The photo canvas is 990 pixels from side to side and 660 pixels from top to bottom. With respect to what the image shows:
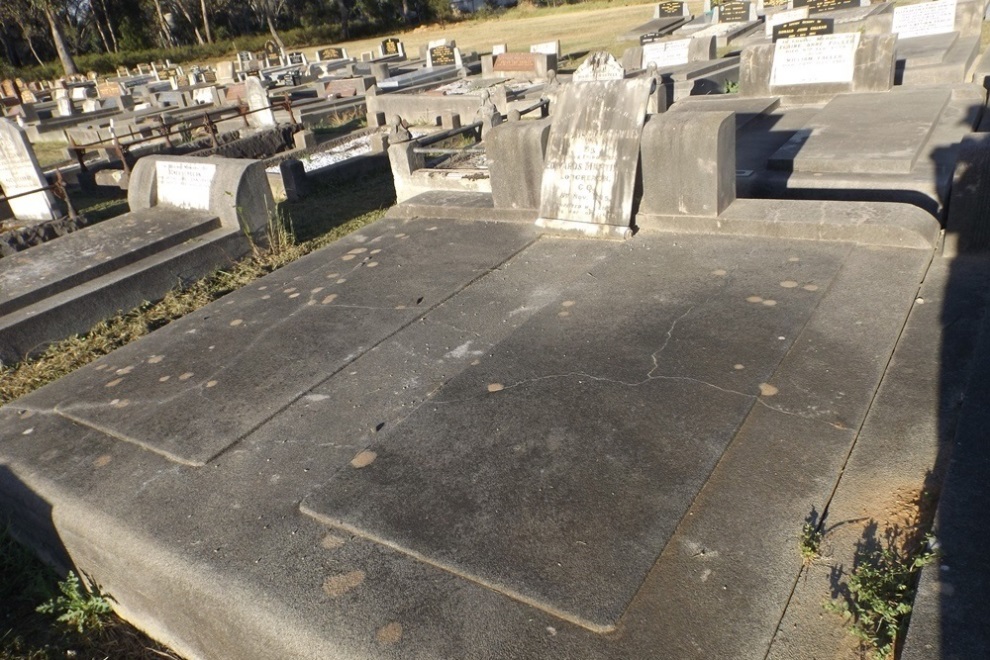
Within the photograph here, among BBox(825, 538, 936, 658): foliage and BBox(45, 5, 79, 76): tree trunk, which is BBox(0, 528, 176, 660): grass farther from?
BBox(45, 5, 79, 76): tree trunk

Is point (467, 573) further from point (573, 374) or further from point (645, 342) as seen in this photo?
point (645, 342)

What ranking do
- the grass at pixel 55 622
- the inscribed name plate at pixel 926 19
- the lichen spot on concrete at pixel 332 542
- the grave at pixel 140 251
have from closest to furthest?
the lichen spot on concrete at pixel 332 542, the grass at pixel 55 622, the grave at pixel 140 251, the inscribed name plate at pixel 926 19

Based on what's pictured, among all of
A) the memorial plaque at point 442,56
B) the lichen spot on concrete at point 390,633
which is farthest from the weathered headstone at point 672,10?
the lichen spot on concrete at point 390,633

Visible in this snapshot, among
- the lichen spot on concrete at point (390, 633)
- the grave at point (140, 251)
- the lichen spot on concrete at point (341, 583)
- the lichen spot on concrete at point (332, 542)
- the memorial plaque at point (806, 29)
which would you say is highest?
the memorial plaque at point (806, 29)

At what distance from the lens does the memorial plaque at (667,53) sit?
15219 mm

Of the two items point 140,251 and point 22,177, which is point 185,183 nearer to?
point 140,251

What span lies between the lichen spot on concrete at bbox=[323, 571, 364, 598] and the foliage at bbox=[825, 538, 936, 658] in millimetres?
1547

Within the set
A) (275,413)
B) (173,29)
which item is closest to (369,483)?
(275,413)

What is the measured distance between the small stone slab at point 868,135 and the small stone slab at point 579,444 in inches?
87.5

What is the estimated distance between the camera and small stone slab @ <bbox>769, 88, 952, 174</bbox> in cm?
589

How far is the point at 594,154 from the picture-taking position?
5.19 m

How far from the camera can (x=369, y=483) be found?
2893 millimetres

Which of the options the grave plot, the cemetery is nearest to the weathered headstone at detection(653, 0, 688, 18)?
the grave plot

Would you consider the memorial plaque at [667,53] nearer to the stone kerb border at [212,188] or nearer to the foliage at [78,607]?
the stone kerb border at [212,188]
